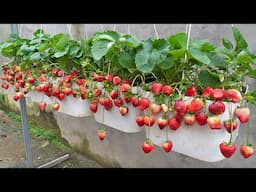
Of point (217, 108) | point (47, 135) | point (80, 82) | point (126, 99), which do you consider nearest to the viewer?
point (217, 108)

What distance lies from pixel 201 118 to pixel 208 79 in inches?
4.8

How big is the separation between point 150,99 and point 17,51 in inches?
35.9

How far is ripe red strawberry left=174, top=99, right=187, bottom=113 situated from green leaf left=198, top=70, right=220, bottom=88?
0.30ft

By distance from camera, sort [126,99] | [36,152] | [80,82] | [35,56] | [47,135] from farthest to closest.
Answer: [47,135]
[36,152]
[35,56]
[80,82]
[126,99]

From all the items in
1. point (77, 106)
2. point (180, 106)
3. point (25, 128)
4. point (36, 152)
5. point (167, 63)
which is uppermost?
point (167, 63)

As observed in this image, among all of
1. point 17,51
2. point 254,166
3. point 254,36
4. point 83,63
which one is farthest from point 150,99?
point 17,51

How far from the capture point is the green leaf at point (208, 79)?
0.73m

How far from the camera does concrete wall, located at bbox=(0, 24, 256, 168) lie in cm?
115

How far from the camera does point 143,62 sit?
75 centimetres

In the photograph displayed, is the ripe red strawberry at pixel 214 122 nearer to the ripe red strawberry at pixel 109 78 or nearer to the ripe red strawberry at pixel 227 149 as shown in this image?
the ripe red strawberry at pixel 227 149

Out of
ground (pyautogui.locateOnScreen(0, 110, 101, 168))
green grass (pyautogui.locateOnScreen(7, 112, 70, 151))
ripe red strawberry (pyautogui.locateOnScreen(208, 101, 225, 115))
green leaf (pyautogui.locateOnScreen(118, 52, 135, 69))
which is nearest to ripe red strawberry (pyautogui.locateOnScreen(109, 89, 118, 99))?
green leaf (pyautogui.locateOnScreen(118, 52, 135, 69))

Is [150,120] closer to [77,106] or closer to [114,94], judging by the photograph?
[114,94]

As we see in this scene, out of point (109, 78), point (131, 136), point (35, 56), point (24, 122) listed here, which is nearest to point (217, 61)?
point (109, 78)

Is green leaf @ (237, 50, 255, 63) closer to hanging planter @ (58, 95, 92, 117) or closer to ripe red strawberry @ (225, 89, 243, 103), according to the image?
ripe red strawberry @ (225, 89, 243, 103)
